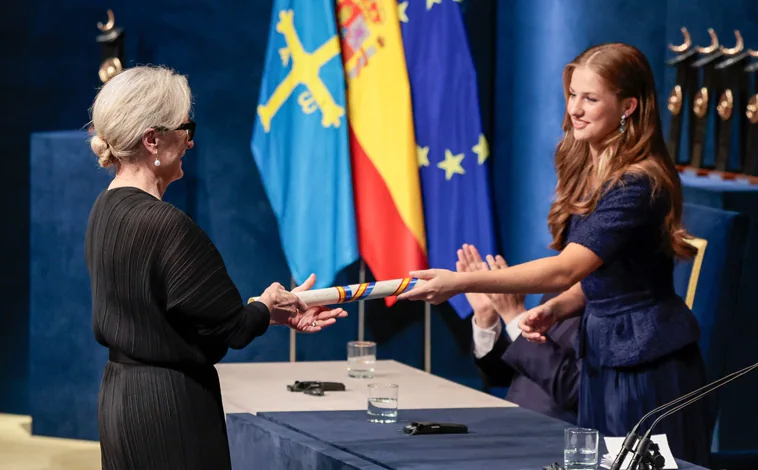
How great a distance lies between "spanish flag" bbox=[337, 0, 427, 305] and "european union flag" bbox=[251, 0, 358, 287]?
91mm

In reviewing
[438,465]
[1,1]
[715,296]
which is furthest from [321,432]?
[1,1]

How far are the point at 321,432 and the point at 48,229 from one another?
3.21 metres

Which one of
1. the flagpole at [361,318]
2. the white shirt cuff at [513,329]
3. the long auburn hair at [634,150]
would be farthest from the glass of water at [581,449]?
the flagpole at [361,318]

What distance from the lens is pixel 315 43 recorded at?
5680mm

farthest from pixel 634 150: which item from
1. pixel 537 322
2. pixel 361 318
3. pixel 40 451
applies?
pixel 40 451

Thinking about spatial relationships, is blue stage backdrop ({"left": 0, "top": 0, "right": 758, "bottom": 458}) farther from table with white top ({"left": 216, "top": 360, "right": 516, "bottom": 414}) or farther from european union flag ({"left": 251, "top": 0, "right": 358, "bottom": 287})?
table with white top ({"left": 216, "top": 360, "right": 516, "bottom": 414})

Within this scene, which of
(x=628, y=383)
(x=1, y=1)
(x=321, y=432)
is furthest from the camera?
(x=1, y=1)

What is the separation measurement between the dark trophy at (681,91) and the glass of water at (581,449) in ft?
9.77

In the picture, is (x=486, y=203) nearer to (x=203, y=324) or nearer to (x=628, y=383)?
(x=628, y=383)

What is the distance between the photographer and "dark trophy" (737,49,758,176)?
194 inches

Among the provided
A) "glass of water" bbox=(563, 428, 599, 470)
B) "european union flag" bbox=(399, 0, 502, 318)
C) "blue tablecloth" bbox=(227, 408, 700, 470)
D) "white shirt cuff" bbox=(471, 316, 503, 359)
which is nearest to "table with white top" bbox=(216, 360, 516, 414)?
"blue tablecloth" bbox=(227, 408, 700, 470)

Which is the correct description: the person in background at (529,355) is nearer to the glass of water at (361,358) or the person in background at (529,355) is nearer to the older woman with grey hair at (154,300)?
the glass of water at (361,358)

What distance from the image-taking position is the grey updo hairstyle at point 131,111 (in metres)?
2.34

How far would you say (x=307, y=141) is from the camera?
569cm
